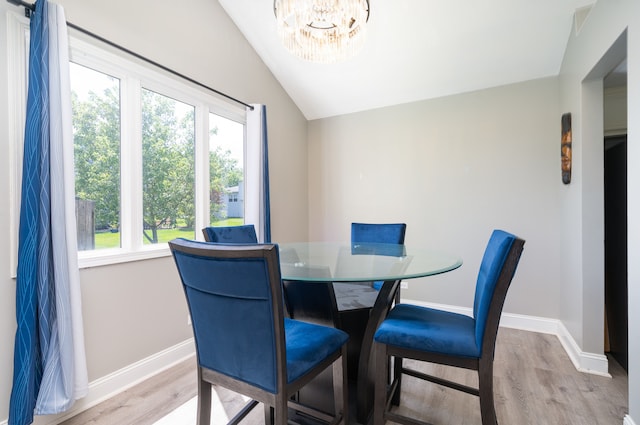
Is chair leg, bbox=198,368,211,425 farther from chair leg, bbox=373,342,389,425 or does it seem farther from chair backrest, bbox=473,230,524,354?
chair backrest, bbox=473,230,524,354

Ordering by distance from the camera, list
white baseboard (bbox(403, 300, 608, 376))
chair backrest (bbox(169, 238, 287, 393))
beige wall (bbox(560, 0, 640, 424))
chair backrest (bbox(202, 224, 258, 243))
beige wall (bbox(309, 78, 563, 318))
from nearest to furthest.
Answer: chair backrest (bbox(169, 238, 287, 393))
beige wall (bbox(560, 0, 640, 424))
chair backrest (bbox(202, 224, 258, 243))
white baseboard (bbox(403, 300, 608, 376))
beige wall (bbox(309, 78, 563, 318))

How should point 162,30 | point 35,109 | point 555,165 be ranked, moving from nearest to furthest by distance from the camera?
point 35,109, point 162,30, point 555,165

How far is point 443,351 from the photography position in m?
1.30

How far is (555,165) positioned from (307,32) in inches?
99.1

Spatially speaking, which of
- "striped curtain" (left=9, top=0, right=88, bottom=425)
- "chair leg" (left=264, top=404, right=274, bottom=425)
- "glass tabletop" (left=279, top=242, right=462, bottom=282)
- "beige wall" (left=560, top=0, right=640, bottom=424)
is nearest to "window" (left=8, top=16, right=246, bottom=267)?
"striped curtain" (left=9, top=0, right=88, bottom=425)

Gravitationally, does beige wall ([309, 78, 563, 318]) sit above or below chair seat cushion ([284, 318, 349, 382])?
above

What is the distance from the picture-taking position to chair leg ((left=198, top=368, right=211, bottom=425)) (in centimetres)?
118

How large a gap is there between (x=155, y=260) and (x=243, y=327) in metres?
1.53

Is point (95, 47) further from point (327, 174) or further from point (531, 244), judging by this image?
point (531, 244)

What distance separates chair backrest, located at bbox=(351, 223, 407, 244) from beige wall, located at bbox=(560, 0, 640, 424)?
4.17 feet

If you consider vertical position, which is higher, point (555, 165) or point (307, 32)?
point (307, 32)

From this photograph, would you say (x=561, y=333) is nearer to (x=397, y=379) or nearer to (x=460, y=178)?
(x=460, y=178)

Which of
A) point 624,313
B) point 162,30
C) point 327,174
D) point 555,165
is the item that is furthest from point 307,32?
point 624,313

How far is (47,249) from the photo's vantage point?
5.06 ft
